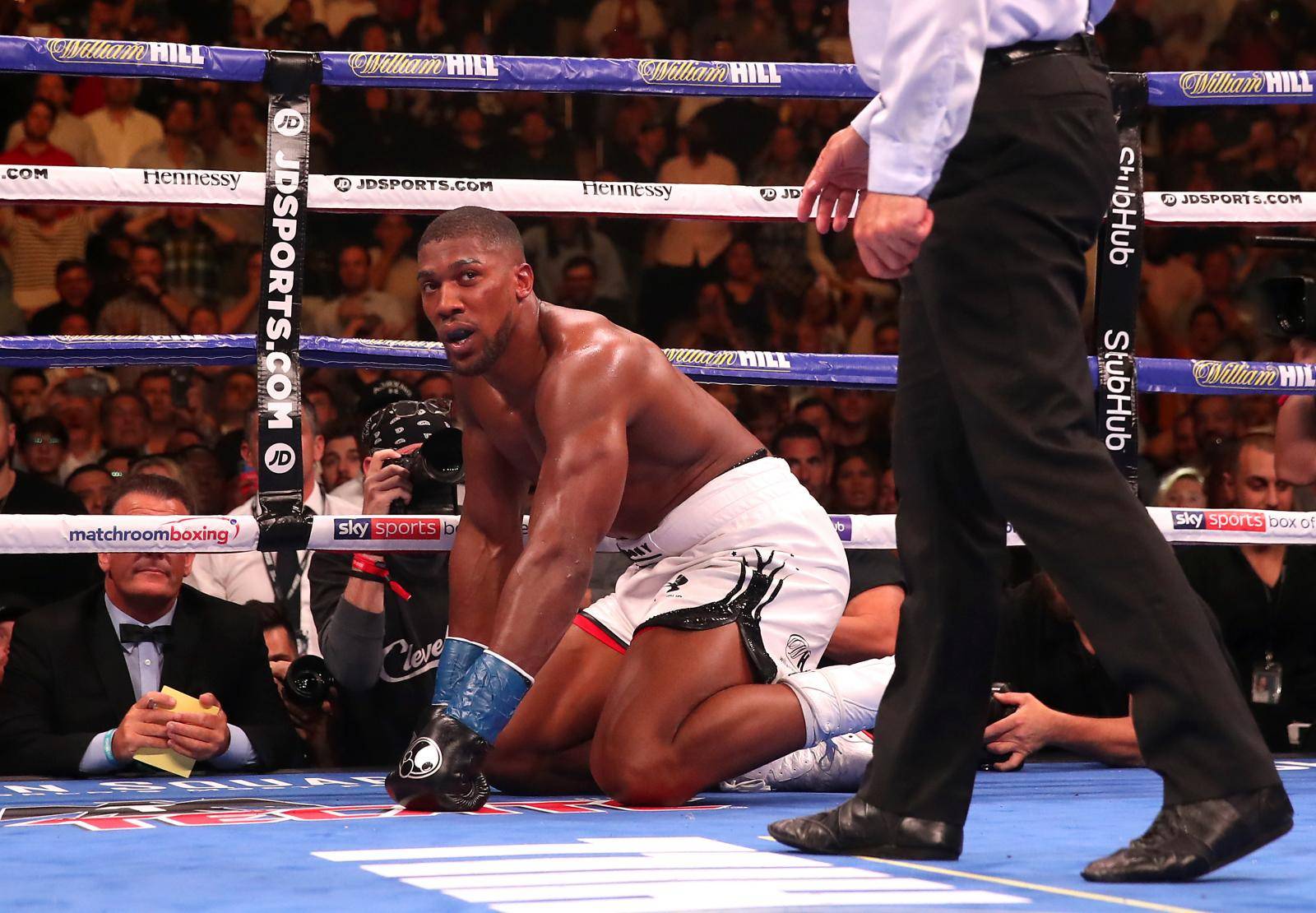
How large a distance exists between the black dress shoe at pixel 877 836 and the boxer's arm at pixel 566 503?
538 millimetres

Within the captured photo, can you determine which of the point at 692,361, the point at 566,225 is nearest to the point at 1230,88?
the point at 692,361

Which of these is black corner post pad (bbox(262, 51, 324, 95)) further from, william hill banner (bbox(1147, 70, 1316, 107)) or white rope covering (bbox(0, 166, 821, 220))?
william hill banner (bbox(1147, 70, 1316, 107))

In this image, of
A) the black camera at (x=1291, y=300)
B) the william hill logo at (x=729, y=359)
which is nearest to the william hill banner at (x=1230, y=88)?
the black camera at (x=1291, y=300)

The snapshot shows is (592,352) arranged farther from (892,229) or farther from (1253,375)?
(1253,375)

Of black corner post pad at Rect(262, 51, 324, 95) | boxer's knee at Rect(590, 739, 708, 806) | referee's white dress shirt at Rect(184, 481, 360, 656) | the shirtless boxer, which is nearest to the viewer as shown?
the shirtless boxer

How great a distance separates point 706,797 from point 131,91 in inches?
153

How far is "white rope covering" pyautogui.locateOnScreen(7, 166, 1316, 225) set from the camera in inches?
101

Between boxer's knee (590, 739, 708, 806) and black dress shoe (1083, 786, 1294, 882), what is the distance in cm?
89

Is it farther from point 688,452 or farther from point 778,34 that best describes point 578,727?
point 778,34

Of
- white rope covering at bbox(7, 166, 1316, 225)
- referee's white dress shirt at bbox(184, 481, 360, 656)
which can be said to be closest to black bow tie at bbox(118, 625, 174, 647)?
white rope covering at bbox(7, 166, 1316, 225)

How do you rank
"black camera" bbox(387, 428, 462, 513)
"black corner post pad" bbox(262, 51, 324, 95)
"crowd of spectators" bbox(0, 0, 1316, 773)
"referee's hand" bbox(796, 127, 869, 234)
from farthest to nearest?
"crowd of spectators" bbox(0, 0, 1316, 773) → "black camera" bbox(387, 428, 462, 513) → "black corner post pad" bbox(262, 51, 324, 95) → "referee's hand" bbox(796, 127, 869, 234)

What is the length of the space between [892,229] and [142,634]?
68.9 inches

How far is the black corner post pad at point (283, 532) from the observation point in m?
2.51

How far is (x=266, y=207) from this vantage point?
259 centimetres
